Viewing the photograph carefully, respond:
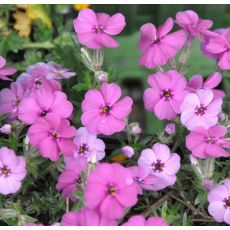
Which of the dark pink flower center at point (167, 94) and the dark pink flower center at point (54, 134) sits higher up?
the dark pink flower center at point (167, 94)

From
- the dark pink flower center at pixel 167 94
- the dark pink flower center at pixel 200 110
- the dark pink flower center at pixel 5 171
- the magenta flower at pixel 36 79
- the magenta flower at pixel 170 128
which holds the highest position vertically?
the dark pink flower center at pixel 167 94

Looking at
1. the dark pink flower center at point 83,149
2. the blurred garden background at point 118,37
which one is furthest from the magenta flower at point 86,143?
the blurred garden background at point 118,37

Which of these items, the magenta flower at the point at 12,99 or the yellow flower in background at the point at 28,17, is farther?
the yellow flower in background at the point at 28,17

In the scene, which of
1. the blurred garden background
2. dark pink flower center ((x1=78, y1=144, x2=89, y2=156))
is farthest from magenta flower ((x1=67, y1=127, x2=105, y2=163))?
the blurred garden background

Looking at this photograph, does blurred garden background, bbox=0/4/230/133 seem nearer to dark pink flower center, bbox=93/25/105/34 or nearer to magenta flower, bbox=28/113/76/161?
dark pink flower center, bbox=93/25/105/34

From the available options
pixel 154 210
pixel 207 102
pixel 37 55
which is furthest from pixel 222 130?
pixel 37 55

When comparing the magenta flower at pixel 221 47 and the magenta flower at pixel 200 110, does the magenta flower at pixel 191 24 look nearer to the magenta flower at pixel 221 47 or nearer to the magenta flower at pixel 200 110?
the magenta flower at pixel 221 47

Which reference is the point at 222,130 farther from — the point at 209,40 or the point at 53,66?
the point at 53,66
